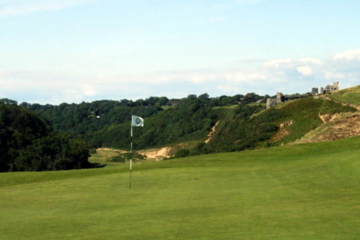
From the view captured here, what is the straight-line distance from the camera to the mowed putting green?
18.4 metres

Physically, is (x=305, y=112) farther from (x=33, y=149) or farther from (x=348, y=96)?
(x=33, y=149)

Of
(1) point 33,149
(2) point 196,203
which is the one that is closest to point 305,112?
(1) point 33,149

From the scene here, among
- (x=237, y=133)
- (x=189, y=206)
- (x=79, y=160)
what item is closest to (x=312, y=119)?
(x=237, y=133)

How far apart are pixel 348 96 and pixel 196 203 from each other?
250 ft

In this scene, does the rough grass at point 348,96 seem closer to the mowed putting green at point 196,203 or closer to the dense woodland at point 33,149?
the dense woodland at point 33,149

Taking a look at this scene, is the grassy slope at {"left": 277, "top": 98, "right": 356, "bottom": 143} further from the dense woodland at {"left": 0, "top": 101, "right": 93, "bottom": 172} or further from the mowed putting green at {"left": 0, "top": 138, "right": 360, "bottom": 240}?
the mowed putting green at {"left": 0, "top": 138, "right": 360, "bottom": 240}

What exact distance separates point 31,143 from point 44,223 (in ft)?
346

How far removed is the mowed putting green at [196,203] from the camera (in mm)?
18438

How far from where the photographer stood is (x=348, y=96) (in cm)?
9731

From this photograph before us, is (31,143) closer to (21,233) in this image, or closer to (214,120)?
(214,120)

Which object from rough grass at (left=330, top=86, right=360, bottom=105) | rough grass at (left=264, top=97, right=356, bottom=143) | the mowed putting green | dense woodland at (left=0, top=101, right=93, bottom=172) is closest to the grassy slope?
rough grass at (left=264, top=97, right=356, bottom=143)

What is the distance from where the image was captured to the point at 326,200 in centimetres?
2394

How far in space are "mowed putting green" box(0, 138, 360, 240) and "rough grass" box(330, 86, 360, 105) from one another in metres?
53.3

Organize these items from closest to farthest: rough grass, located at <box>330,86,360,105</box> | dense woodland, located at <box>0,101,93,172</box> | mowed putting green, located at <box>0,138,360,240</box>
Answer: mowed putting green, located at <box>0,138,360,240</box>
rough grass, located at <box>330,86,360,105</box>
dense woodland, located at <box>0,101,93,172</box>
